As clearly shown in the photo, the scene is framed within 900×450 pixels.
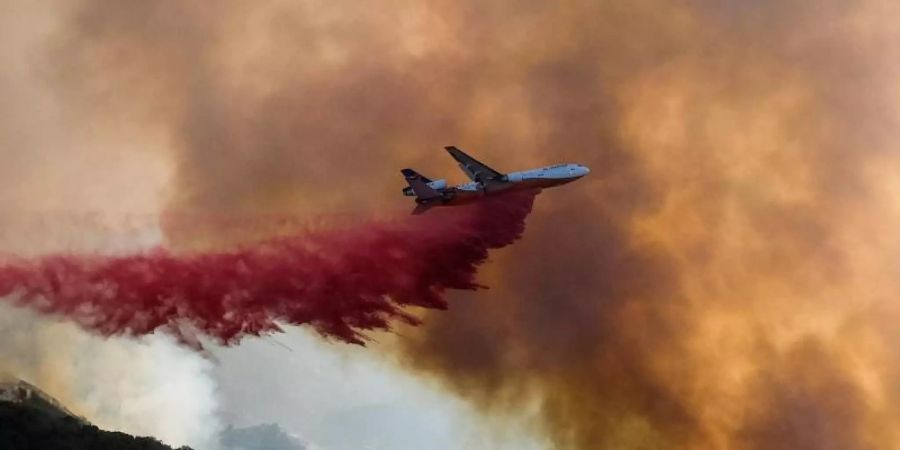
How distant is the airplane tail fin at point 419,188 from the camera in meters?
77.2

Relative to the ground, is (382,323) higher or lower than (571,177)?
lower

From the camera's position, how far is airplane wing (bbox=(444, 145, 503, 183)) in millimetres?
78875

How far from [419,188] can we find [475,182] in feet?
18.5

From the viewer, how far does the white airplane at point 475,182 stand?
254ft

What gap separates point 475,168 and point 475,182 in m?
1.36

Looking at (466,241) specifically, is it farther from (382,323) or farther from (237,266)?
(237,266)

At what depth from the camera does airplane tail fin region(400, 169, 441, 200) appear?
253 feet

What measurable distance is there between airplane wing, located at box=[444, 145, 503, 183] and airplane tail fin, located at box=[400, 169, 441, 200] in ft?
12.6

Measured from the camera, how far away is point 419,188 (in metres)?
77.3

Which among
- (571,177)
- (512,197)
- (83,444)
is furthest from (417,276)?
(83,444)

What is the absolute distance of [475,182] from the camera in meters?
79.8

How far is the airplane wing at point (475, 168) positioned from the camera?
78875 mm

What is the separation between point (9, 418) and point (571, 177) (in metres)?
66.6

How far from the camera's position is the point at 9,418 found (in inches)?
3799
